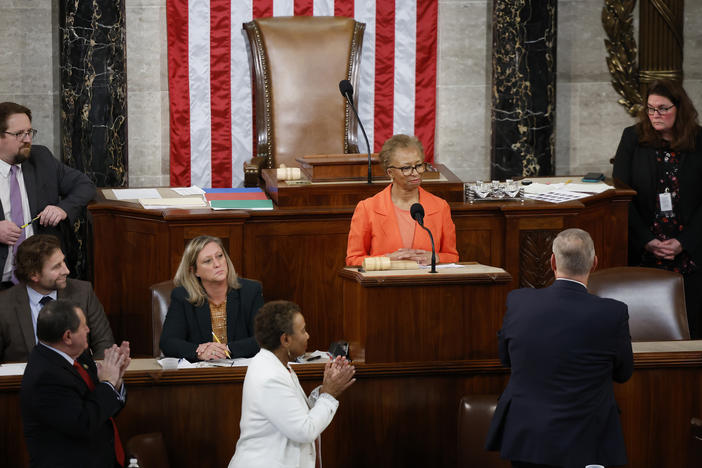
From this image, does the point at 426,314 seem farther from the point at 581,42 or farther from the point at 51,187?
the point at 581,42

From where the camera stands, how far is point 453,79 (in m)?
8.56

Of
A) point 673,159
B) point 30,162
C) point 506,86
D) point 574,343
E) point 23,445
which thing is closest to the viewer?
point 574,343

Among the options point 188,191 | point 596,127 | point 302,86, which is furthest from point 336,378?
point 596,127

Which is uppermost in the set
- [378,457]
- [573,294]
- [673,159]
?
[673,159]

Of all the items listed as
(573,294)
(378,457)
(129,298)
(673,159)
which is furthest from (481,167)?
(573,294)

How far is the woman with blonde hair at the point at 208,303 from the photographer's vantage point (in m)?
4.77

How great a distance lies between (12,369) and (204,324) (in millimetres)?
918

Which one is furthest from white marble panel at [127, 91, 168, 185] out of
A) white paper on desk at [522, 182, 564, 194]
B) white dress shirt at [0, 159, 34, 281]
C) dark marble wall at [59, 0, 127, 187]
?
white paper on desk at [522, 182, 564, 194]

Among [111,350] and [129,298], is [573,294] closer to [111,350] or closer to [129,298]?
[111,350]

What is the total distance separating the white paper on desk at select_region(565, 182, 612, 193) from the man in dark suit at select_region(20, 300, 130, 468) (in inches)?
159

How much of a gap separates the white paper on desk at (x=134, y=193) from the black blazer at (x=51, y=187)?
43 cm

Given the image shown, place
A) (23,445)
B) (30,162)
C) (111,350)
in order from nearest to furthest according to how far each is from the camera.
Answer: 1. (111,350)
2. (23,445)
3. (30,162)

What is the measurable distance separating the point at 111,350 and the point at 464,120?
5.37 metres

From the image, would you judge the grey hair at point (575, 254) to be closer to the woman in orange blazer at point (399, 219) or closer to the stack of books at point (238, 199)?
the woman in orange blazer at point (399, 219)
